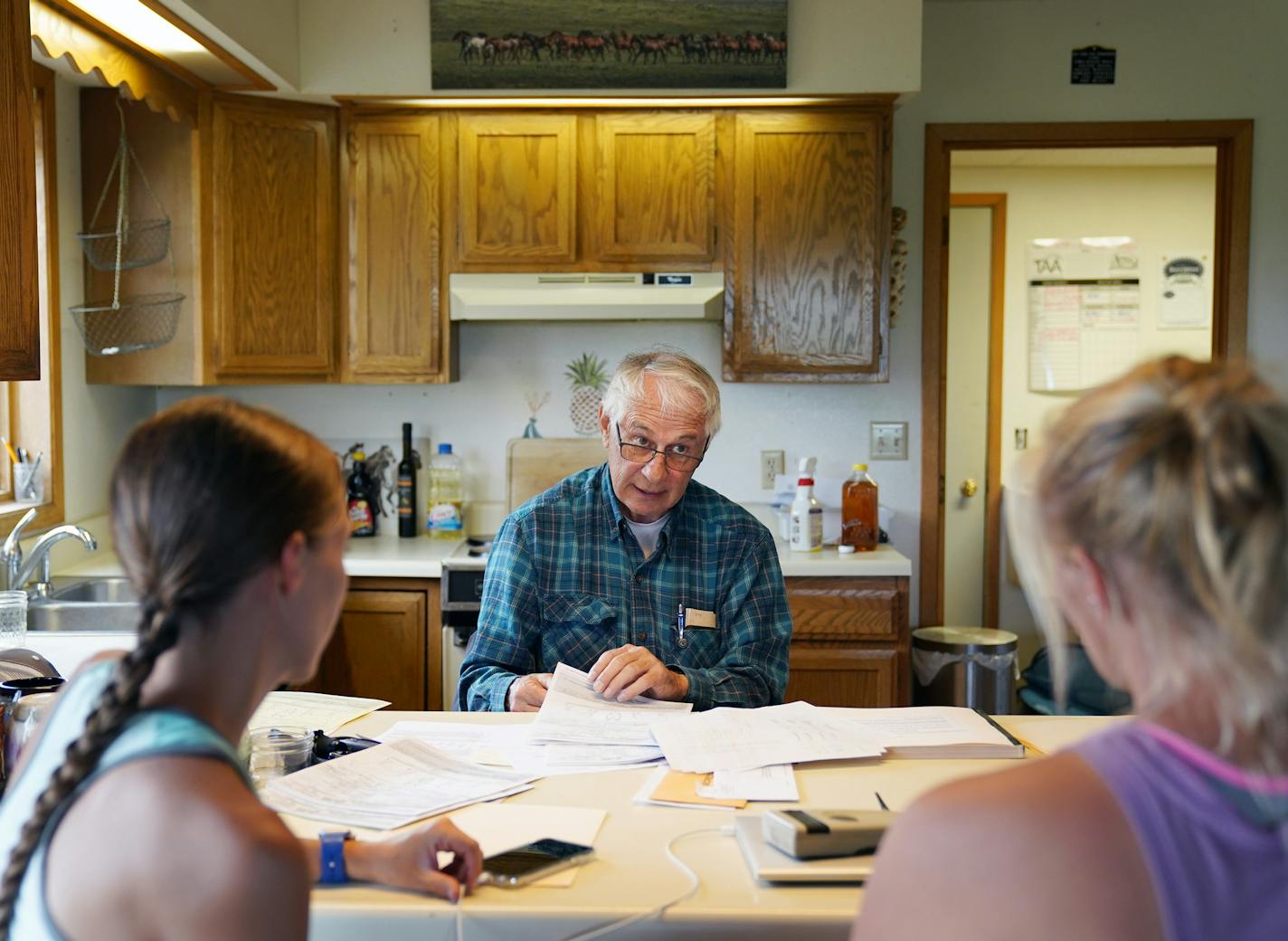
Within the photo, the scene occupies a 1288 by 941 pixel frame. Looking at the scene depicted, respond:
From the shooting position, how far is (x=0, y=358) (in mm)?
2111

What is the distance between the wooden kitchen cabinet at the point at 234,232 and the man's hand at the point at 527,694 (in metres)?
1.81

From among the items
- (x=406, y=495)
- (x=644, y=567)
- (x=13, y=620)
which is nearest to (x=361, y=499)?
(x=406, y=495)

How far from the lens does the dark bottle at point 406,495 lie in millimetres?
3846

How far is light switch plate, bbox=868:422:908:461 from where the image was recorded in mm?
3951

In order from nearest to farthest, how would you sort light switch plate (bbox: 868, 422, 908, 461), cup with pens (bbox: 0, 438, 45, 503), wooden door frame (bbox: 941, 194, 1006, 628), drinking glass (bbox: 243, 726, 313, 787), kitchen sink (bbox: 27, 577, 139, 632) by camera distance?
drinking glass (bbox: 243, 726, 313, 787), kitchen sink (bbox: 27, 577, 139, 632), cup with pens (bbox: 0, 438, 45, 503), light switch plate (bbox: 868, 422, 908, 461), wooden door frame (bbox: 941, 194, 1006, 628)

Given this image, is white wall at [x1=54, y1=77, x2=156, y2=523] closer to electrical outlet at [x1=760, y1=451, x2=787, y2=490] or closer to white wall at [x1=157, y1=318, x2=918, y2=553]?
white wall at [x1=157, y1=318, x2=918, y2=553]

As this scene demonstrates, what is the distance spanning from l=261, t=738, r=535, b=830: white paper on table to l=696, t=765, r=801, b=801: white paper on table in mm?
249

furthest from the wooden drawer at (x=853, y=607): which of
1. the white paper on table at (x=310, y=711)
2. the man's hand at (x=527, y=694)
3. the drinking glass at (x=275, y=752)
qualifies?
the drinking glass at (x=275, y=752)

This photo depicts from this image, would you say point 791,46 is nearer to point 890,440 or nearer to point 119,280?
point 890,440

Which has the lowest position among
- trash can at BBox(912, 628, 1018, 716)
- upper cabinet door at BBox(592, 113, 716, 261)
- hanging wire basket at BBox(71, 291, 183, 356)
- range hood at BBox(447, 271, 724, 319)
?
trash can at BBox(912, 628, 1018, 716)

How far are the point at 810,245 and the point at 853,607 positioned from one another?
103cm

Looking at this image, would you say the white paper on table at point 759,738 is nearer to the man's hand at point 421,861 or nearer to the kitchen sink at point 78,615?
the man's hand at point 421,861

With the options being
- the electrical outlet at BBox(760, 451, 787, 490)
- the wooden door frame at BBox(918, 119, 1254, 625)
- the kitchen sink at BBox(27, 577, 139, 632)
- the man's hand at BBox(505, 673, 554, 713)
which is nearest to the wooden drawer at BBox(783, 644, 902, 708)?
the wooden door frame at BBox(918, 119, 1254, 625)

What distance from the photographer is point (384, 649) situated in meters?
3.40
